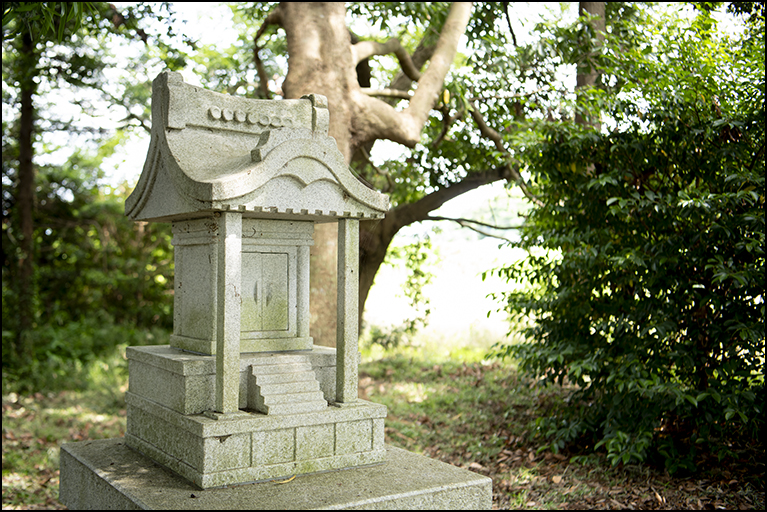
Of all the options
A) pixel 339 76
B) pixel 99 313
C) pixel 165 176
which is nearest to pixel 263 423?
pixel 165 176

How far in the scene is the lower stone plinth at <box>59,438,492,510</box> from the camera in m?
3.55

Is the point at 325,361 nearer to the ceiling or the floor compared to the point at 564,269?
nearer to the floor

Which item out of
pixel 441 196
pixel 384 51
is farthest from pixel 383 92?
pixel 441 196

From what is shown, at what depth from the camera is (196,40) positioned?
8328 mm

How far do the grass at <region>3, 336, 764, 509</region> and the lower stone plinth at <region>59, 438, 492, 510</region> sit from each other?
5.99ft

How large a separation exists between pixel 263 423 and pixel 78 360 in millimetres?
8872

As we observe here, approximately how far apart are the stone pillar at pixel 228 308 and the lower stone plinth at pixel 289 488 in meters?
0.55

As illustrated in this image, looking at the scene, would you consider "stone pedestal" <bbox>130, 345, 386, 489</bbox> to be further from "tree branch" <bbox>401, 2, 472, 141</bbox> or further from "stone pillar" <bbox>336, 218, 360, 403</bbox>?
"tree branch" <bbox>401, 2, 472, 141</bbox>

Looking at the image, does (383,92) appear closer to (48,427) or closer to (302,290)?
(302,290)

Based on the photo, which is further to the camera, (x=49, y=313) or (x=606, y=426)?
(x=49, y=313)

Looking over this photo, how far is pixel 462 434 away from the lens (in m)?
7.44

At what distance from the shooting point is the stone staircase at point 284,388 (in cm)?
406

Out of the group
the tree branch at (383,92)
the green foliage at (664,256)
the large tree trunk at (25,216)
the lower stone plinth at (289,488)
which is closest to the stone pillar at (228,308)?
the lower stone plinth at (289,488)

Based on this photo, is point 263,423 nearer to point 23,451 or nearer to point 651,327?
point 651,327
